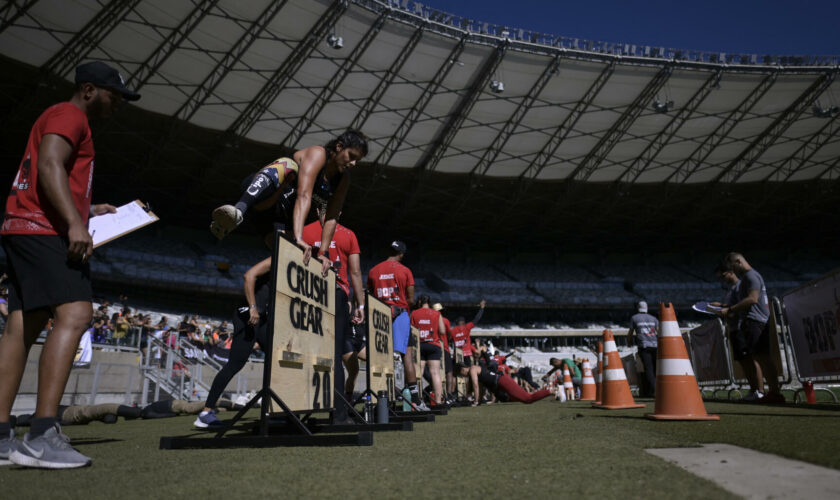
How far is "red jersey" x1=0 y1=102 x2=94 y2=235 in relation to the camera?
2398 millimetres

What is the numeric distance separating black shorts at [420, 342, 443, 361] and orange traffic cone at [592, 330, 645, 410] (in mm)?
2670

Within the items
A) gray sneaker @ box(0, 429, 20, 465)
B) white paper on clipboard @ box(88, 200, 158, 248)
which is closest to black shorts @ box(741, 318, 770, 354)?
white paper on clipboard @ box(88, 200, 158, 248)

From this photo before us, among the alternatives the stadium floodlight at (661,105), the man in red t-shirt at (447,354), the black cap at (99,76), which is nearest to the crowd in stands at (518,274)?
the stadium floodlight at (661,105)

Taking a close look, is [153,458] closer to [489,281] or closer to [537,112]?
[537,112]

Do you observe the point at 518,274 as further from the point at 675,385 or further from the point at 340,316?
the point at 340,316

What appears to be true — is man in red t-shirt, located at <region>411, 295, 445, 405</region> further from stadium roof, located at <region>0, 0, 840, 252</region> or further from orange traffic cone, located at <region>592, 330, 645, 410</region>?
stadium roof, located at <region>0, 0, 840, 252</region>

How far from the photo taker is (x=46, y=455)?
7.19ft

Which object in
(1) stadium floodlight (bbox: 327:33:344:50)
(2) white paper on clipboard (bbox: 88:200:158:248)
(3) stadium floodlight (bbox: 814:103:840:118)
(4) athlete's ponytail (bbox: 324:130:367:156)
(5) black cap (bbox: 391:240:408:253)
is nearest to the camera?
(2) white paper on clipboard (bbox: 88:200:158:248)

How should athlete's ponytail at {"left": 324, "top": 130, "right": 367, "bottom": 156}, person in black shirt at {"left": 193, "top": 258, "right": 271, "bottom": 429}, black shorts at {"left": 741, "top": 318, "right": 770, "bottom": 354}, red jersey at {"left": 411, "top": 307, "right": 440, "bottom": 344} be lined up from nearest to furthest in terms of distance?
athlete's ponytail at {"left": 324, "top": 130, "right": 367, "bottom": 156} → person in black shirt at {"left": 193, "top": 258, "right": 271, "bottom": 429} → black shorts at {"left": 741, "top": 318, "right": 770, "bottom": 354} → red jersey at {"left": 411, "top": 307, "right": 440, "bottom": 344}

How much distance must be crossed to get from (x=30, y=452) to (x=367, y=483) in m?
→ 1.48

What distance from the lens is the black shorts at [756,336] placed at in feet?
19.5

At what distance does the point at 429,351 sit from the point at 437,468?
6.29 metres

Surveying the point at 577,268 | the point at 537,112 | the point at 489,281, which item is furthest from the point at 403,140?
the point at 577,268

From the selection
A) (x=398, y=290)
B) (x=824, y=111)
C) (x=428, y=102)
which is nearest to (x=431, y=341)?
(x=398, y=290)
